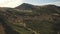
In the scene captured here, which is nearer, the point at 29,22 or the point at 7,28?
the point at 7,28

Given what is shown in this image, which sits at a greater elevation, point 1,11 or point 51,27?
point 1,11

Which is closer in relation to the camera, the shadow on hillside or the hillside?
the shadow on hillside

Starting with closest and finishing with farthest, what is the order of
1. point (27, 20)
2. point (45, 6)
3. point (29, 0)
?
point (27, 20)
point (45, 6)
point (29, 0)

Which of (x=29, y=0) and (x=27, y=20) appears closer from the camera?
(x=27, y=20)

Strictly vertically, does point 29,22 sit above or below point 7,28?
above

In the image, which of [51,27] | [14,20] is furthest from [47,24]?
[14,20]

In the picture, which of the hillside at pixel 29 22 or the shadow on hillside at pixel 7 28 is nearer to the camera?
the shadow on hillside at pixel 7 28

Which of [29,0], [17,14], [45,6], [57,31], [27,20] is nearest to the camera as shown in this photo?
[57,31]

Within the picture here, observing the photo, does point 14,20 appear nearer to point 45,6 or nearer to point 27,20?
point 27,20
